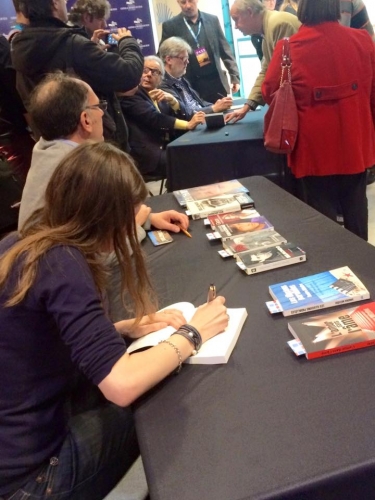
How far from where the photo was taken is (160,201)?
1.88 meters

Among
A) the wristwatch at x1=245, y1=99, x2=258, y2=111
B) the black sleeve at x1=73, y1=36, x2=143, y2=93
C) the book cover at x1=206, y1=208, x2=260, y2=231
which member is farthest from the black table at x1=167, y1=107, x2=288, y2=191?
the book cover at x1=206, y1=208, x2=260, y2=231

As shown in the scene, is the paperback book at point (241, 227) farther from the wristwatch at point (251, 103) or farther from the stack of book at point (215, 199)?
the wristwatch at point (251, 103)

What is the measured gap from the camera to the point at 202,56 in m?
4.15

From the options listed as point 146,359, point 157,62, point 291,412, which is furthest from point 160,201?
point 157,62

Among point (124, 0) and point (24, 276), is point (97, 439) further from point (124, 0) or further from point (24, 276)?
point (124, 0)

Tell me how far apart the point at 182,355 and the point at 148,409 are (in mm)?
116

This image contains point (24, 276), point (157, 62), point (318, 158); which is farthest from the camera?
point (157, 62)

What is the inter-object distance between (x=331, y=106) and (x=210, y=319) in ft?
4.43

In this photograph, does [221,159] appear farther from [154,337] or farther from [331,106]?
[154,337]

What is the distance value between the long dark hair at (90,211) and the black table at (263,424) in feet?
0.91

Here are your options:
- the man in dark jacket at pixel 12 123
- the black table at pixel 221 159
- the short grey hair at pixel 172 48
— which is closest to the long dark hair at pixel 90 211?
the black table at pixel 221 159

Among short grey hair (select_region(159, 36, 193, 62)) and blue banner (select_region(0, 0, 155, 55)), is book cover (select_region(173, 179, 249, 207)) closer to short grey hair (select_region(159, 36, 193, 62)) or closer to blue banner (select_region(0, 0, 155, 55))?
short grey hair (select_region(159, 36, 193, 62))

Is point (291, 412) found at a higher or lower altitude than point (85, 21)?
lower

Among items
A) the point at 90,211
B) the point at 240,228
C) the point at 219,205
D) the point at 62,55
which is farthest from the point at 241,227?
the point at 62,55
